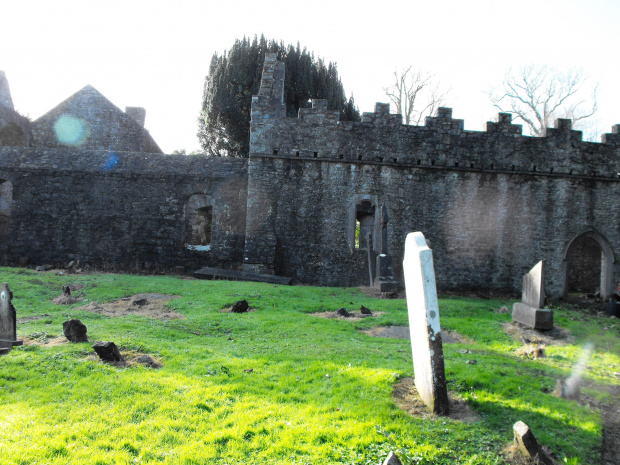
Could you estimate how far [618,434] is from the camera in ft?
13.8

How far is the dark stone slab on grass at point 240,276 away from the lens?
13.1 m

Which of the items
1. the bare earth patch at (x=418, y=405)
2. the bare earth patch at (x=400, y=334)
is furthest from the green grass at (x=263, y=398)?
the bare earth patch at (x=400, y=334)

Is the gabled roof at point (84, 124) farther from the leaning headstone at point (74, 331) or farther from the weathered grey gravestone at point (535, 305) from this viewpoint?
the weathered grey gravestone at point (535, 305)

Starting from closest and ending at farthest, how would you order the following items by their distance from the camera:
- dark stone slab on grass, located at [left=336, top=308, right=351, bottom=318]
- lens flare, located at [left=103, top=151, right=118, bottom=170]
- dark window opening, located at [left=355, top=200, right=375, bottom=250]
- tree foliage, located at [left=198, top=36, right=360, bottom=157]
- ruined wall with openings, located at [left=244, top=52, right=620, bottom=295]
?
1. dark stone slab on grass, located at [left=336, top=308, right=351, bottom=318]
2. ruined wall with openings, located at [left=244, top=52, right=620, bottom=295]
3. dark window opening, located at [left=355, top=200, right=375, bottom=250]
4. lens flare, located at [left=103, top=151, right=118, bottom=170]
5. tree foliage, located at [left=198, top=36, right=360, bottom=157]

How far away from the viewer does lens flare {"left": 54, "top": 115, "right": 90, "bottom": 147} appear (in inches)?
A: 773

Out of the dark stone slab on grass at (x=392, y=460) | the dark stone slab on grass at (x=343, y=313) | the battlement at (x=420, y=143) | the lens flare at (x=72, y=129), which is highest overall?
the lens flare at (x=72, y=129)

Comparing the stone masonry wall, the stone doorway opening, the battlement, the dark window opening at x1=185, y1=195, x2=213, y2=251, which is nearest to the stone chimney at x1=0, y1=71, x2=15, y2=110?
the stone masonry wall

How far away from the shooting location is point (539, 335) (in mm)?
8625

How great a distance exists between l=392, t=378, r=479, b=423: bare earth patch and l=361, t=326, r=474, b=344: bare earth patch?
116 inches

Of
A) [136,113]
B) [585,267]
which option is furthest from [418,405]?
[136,113]

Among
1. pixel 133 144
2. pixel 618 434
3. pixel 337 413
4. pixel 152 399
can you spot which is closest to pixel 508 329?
pixel 618 434

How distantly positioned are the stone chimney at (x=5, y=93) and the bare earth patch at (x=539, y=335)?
23178 mm

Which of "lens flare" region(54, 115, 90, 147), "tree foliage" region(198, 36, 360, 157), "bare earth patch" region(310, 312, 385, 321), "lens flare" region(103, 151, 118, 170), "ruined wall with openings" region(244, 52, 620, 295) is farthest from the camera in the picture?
"tree foliage" region(198, 36, 360, 157)

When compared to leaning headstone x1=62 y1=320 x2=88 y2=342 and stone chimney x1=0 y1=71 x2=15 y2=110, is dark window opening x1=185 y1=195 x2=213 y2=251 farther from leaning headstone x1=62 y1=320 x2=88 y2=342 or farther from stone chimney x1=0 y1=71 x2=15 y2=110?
stone chimney x1=0 y1=71 x2=15 y2=110
